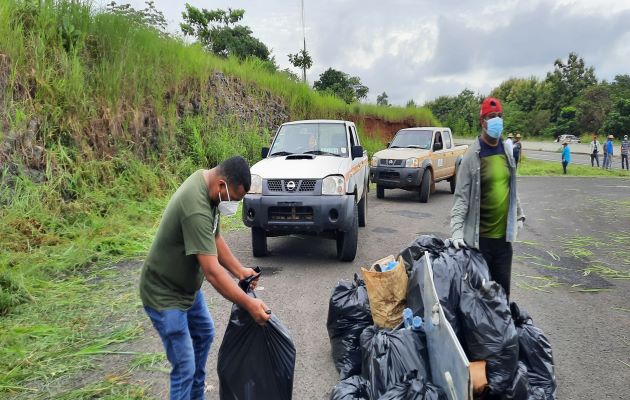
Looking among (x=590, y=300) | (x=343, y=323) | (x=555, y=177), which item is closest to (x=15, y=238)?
(x=343, y=323)

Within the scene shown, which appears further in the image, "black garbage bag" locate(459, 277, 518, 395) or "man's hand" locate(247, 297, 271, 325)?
"black garbage bag" locate(459, 277, 518, 395)

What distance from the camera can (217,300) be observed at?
5199 mm

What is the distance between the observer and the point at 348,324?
3.82 meters

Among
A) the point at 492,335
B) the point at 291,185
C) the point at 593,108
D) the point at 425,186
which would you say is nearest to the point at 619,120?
the point at 593,108

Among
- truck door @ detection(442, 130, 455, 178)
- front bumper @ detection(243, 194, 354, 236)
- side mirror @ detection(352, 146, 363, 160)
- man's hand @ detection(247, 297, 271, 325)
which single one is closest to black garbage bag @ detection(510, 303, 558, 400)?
man's hand @ detection(247, 297, 271, 325)

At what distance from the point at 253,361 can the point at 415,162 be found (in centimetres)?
979

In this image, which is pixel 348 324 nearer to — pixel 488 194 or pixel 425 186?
pixel 488 194

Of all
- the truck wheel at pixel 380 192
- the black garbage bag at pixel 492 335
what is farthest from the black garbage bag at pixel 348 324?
the truck wheel at pixel 380 192

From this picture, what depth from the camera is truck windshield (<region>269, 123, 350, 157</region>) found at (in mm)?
7539

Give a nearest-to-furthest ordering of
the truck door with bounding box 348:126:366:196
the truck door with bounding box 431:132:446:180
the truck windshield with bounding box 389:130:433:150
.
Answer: the truck door with bounding box 348:126:366:196 < the truck door with bounding box 431:132:446:180 < the truck windshield with bounding box 389:130:433:150

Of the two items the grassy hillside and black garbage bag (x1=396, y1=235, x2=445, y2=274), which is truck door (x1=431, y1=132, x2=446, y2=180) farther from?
black garbage bag (x1=396, y1=235, x2=445, y2=274)

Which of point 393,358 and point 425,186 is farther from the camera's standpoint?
point 425,186

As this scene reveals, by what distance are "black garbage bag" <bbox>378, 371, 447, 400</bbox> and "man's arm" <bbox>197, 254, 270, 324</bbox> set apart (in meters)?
0.91

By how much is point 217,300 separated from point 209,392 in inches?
74.2
